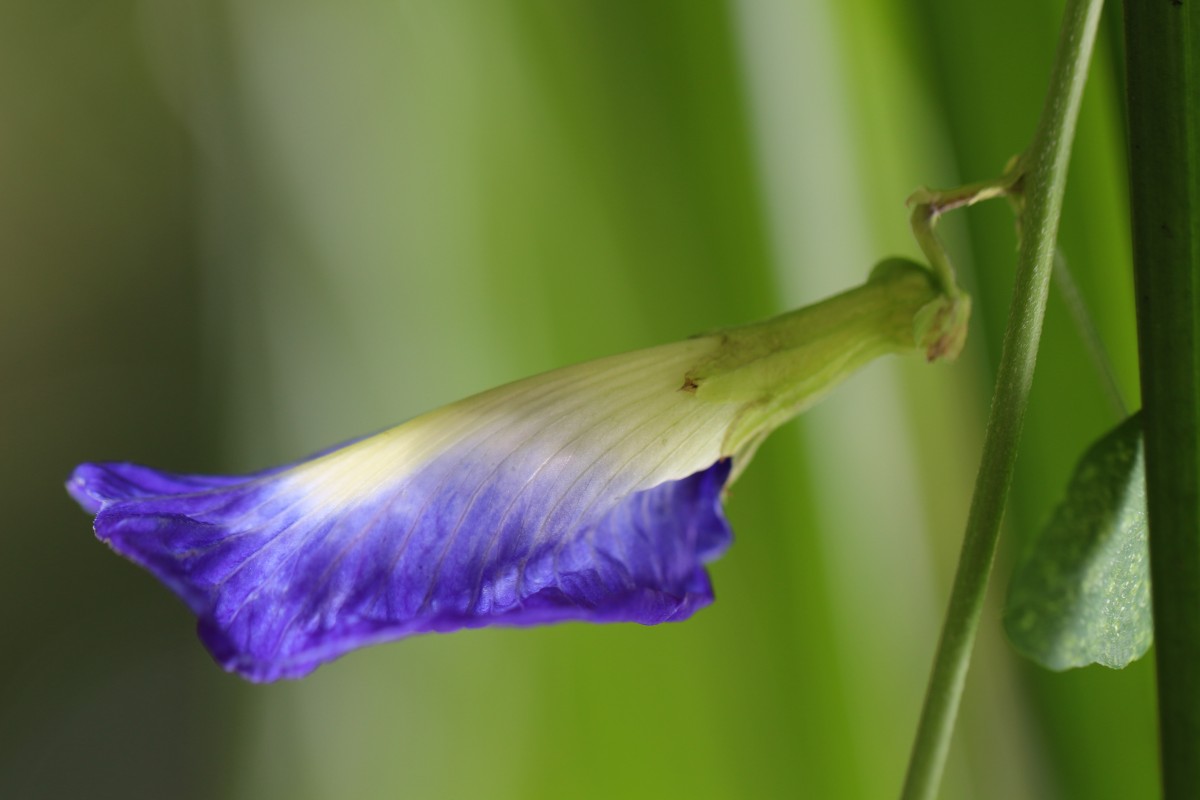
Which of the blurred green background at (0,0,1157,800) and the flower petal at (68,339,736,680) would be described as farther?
the blurred green background at (0,0,1157,800)

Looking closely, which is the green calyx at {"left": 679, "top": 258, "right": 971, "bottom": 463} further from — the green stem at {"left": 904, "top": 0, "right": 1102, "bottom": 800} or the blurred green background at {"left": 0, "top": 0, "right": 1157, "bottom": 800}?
the blurred green background at {"left": 0, "top": 0, "right": 1157, "bottom": 800}

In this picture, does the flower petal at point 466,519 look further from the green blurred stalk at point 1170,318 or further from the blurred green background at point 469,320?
the blurred green background at point 469,320

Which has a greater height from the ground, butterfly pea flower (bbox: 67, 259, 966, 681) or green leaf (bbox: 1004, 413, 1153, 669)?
butterfly pea flower (bbox: 67, 259, 966, 681)

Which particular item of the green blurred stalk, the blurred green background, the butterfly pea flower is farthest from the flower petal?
the blurred green background

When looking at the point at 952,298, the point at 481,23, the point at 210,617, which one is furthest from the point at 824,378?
the point at 481,23

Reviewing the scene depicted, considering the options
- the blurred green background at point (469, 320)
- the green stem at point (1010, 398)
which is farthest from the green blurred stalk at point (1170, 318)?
the blurred green background at point (469, 320)

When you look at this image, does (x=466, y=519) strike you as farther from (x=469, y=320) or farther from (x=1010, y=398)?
(x=469, y=320)
